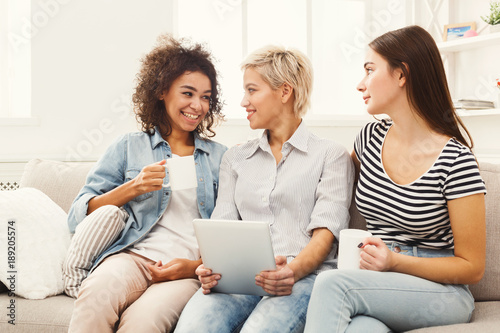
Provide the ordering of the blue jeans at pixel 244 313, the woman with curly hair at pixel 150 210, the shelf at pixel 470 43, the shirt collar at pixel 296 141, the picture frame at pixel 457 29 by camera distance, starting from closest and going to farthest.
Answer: the blue jeans at pixel 244 313 < the woman with curly hair at pixel 150 210 < the shirt collar at pixel 296 141 < the shelf at pixel 470 43 < the picture frame at pixel 457 29

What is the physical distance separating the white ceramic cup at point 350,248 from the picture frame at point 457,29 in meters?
3.19

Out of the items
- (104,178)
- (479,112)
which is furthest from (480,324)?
(479,112)

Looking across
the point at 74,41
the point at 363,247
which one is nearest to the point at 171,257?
the point at 363,247

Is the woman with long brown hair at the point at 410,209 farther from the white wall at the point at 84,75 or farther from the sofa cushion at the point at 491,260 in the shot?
the white wall at the point at 84,75

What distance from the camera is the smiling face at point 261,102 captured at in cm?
173

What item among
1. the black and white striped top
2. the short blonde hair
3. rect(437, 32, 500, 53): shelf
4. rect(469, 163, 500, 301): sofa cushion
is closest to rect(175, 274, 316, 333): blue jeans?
the black and white striped top

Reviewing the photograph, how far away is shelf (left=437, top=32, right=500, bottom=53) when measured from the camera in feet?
11.8

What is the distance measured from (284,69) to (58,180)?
102 centimetres

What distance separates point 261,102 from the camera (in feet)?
5.66

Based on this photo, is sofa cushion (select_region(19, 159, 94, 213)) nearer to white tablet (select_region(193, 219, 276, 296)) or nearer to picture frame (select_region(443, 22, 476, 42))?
white tablet (select_region(193, 219, 276, 296))

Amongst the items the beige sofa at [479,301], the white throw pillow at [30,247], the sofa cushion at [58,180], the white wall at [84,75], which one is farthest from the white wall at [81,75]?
the beige sofa at [479,301]

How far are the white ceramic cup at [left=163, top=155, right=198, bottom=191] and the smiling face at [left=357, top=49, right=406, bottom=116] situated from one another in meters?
0.59

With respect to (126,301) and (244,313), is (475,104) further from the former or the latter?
(126,301)

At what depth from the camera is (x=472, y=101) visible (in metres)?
3.70
